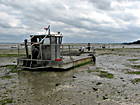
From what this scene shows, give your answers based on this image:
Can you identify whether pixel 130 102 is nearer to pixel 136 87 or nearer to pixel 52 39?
pixel 136 87

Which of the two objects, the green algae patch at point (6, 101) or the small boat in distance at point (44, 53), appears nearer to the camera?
the green algae patch at point (6, 101)

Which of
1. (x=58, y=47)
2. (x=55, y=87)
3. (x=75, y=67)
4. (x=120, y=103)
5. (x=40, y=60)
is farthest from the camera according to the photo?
(x=75, y=67)

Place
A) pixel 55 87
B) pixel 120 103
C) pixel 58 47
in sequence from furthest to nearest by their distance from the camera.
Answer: pixel 58 47
pixel 55 87
pixel 120 103

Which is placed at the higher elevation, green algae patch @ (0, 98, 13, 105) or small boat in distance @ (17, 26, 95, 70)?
small boat in distance @ (17, 26, 95, 70)

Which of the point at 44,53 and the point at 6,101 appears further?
the point at 44,53

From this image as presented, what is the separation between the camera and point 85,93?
973 centimetres

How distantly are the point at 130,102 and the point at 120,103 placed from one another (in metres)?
0.51

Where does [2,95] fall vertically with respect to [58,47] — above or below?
below

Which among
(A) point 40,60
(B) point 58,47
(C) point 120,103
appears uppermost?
(B) point 58,47

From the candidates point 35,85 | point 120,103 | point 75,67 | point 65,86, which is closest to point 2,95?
point 35,85

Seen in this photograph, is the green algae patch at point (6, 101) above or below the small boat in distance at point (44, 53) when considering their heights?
below

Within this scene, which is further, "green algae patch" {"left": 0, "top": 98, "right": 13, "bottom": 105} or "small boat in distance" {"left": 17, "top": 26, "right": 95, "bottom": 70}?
"small boat in distance" {"left": 17, "top": 26, "right": 95, "bottom": 70}

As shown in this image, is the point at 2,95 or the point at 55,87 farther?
the point at 55,87

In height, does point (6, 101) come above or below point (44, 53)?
below
